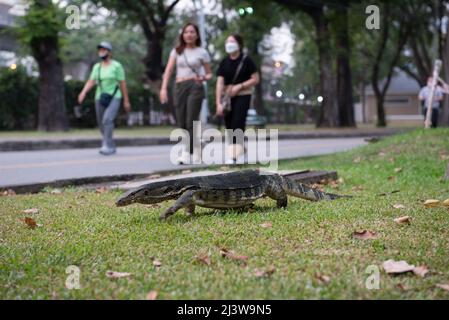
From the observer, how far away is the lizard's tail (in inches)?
217

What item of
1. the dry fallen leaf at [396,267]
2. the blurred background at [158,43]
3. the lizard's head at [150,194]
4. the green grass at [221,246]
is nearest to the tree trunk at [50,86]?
the blurred background at [158,43]

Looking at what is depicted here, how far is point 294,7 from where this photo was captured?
27609mm

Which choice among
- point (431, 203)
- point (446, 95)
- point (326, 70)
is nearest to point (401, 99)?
point (326, 70)

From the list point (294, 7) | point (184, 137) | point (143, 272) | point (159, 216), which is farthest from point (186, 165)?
point (294, 7)

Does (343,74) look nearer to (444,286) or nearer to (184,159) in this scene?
(184,159)

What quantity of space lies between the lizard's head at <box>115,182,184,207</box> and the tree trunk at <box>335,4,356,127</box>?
81.7 feet

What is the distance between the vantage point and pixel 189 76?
32.8ft

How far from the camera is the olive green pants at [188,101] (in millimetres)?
10016

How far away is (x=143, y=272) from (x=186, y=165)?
644cm

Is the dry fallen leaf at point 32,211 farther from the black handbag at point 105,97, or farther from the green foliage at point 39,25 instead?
the green foliage at point 39,25

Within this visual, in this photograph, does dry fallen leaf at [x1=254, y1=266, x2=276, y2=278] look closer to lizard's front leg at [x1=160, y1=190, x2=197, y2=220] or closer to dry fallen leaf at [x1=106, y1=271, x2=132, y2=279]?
dry fallen leaf at [x1=106, y1=271, x2=132, y2=279]

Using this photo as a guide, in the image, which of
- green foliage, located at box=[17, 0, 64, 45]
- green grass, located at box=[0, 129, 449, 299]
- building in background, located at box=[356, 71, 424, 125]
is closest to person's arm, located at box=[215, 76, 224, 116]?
green grass, located at box=[0, 129, 449, 299]
